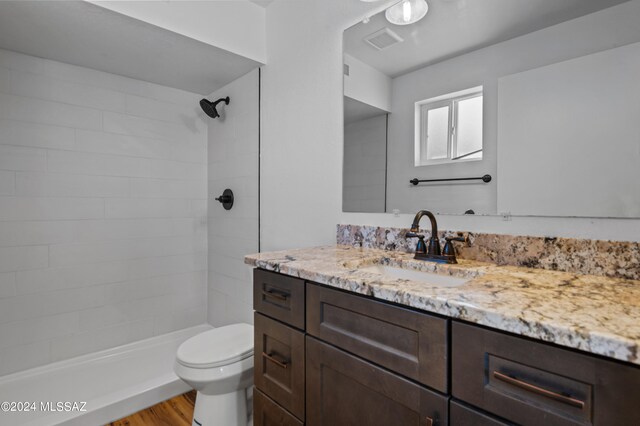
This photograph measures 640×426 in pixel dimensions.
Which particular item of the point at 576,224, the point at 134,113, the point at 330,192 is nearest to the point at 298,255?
the point at 330,192

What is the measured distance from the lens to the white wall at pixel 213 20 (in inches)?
65.7

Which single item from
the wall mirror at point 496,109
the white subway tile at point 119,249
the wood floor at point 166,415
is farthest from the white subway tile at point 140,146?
the wood floor at point 166,415

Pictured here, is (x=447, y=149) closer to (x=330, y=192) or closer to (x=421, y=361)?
(x=330, y=192)

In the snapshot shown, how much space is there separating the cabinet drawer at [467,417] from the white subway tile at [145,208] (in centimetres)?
249

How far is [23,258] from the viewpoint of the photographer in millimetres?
2043

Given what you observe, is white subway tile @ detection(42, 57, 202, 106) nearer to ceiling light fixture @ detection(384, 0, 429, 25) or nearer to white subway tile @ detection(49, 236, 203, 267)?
white subway tile @ detection(49, 236, 203, 267)

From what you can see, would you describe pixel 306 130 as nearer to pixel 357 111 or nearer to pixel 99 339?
pixel 357 111

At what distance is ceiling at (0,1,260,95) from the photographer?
161cm

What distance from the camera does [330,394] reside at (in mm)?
974

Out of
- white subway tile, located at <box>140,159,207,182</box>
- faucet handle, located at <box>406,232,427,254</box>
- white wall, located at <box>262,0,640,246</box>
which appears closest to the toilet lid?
white wall, located at <box>262,0,640,246</box>

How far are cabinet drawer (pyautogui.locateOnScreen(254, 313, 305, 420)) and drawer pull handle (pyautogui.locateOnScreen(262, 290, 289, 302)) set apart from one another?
3.5 inches

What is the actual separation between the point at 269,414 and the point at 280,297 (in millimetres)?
454

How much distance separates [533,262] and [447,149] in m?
0.54

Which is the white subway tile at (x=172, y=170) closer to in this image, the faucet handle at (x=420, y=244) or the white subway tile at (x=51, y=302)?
the white subway tile at (x=51, y=302)
